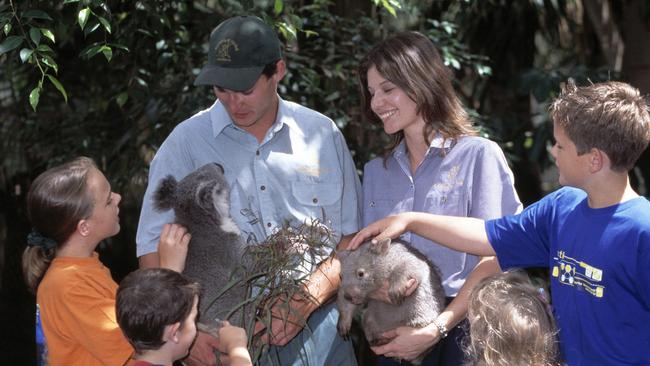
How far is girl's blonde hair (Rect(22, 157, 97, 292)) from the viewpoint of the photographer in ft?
12.0

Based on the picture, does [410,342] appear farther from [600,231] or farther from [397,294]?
[600,231]

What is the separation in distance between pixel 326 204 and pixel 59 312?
4.20ft

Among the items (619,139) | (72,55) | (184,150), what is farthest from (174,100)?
(619,139)

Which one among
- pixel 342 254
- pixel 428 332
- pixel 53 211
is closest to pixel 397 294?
pixel 428 332

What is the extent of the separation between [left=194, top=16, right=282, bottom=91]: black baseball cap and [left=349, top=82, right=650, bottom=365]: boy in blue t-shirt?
53.7 inches

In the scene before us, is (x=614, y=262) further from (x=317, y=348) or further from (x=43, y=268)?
(x=43, y=268)

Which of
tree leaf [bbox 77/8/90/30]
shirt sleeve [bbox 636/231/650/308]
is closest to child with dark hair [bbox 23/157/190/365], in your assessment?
tree leaf [bbox 77/8/90/30]

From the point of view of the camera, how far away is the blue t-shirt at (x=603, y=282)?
309cm

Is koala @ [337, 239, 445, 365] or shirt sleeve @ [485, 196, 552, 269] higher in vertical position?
shirt sleeve @ [485, 196, 552, 269]

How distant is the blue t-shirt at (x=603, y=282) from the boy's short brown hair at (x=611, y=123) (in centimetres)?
21

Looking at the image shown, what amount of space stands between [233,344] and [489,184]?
4.46ft

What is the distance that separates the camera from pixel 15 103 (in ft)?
24.0

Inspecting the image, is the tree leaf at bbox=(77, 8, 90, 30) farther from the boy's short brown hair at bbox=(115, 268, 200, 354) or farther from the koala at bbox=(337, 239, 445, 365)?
the koala at bbox=(337, 239, 445, 365)

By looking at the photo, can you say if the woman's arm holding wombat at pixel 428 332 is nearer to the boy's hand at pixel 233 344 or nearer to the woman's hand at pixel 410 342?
the woman's hand at pixel 410 342
